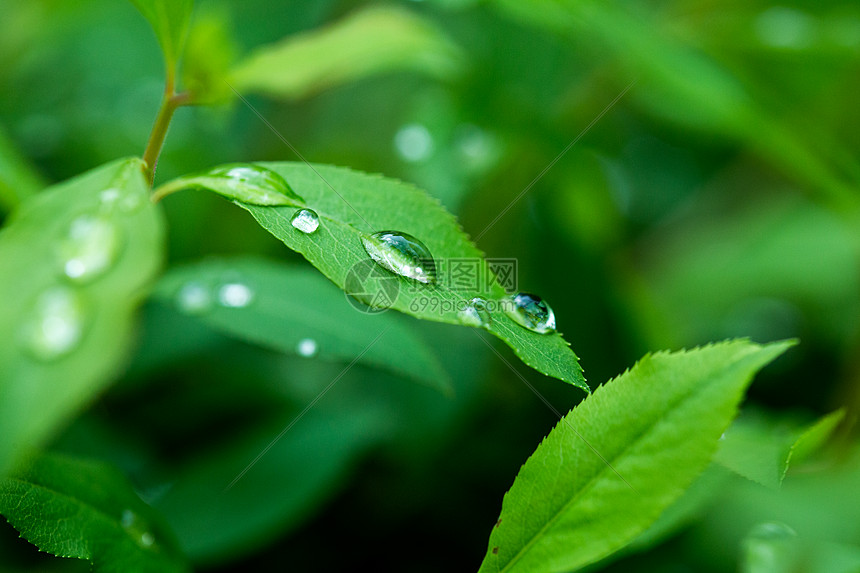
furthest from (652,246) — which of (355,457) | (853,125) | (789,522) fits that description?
(355,457)

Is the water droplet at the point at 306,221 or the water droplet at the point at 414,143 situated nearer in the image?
the water droplet at the point at 306,221

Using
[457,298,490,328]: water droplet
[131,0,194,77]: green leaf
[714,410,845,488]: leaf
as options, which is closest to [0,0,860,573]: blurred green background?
[131,0,194,77]: green leaf

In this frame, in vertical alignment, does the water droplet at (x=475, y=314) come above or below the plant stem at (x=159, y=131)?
above

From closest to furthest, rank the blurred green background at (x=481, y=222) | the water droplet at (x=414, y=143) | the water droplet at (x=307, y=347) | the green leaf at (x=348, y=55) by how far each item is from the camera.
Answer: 1. the water droplet at (x=307, y=347)
2. the green leaf at (x=348, y=55)
3. the blurred green background at (x=481, y=222)
4. the water droplet at (x=414, y=143)

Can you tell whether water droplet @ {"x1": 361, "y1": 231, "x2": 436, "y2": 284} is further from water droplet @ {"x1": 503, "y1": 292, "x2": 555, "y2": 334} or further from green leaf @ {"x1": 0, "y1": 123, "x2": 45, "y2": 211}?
green leaf @ {"x1": 0, "y1": 123, "x2": 45, "y2": 211}

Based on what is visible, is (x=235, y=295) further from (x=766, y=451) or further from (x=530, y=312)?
(x=766, y=451)

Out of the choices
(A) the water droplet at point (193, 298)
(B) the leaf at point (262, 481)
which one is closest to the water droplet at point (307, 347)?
(A) the water droplet at point (193, 298)

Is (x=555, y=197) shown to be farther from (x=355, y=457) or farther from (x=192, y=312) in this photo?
(x=192, y=312)

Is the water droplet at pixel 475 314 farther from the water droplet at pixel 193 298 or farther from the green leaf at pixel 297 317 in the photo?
the water droplet at pixel 193 298
